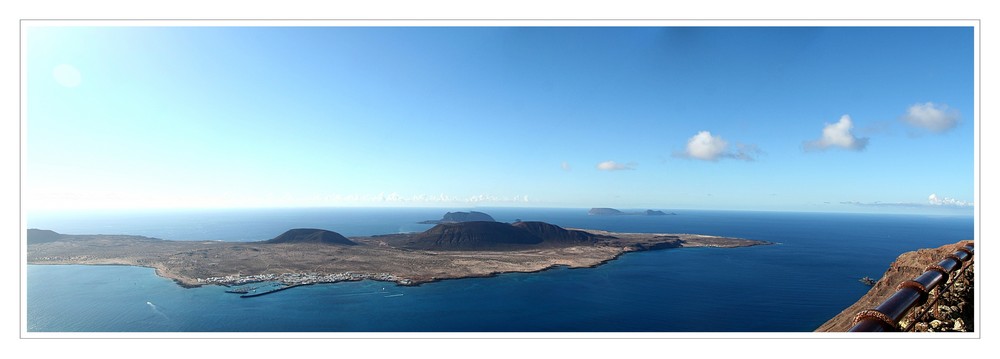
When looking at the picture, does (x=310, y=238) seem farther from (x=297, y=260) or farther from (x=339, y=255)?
(x=297, y=260)

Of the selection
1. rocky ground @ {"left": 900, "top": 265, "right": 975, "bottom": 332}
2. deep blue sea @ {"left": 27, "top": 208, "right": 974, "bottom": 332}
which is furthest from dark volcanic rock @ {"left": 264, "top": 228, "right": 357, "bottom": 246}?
rocky ground @ {"left": 900, "top": 265, "right": 975, "bottom": 332}

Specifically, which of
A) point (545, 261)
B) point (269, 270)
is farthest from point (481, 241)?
point (269, 270)

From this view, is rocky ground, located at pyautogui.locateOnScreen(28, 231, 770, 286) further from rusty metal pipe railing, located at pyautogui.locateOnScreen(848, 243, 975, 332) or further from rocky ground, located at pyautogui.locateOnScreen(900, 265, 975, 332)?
Result: rusty metal pipe railing, located at pyautogui.locateOnScreen(848, 243, 975, 332)

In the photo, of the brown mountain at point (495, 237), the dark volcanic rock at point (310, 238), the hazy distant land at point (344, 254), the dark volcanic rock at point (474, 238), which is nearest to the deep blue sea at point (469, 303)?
the hazy distant land at point (344, 254)

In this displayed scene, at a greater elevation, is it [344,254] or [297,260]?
[297,260]

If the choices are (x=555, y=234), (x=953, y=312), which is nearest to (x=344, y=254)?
(x=555, y=234)

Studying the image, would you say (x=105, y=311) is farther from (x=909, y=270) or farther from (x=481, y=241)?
(x=909, y=270)
